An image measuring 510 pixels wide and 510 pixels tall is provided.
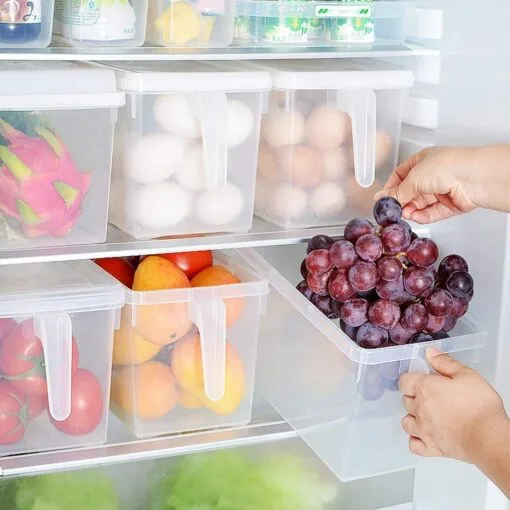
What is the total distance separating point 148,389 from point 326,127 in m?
0.48

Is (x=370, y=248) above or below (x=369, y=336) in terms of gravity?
above

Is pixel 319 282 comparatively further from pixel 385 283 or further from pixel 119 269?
pixel 119 269

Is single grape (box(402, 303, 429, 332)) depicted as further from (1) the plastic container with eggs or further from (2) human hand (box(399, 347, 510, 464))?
(1) the plastic container with eggs

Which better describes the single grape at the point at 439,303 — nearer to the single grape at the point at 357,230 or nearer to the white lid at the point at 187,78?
the single grape at the point at 357,230

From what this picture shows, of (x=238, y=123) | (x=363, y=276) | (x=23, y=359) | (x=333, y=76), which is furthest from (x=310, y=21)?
(x=23, y=359)

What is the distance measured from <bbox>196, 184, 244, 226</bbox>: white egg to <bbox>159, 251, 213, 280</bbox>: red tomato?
0.12 m

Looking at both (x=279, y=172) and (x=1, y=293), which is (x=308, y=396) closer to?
(x=279, y=172)

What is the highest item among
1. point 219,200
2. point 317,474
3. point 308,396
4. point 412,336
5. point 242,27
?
point 242,27

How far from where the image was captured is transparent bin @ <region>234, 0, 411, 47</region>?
1.51m

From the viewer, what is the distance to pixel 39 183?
1.41 metres

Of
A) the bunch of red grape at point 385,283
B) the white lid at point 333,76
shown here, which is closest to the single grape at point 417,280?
the bunch of red grape at point 385,283

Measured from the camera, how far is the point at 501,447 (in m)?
1.28

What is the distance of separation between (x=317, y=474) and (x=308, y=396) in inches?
9.8

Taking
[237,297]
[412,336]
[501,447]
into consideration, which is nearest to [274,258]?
[237,297]
